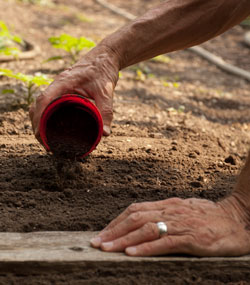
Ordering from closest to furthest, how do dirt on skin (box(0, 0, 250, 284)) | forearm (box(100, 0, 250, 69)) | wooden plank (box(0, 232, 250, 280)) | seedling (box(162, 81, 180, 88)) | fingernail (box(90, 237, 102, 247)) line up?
wooden plank (box(0, 232, 250, 280)), fingernail (box(90, 237, 102, 247)), dirt on skin (box(0, 0, 250, 284)), forearm (box(100, 0, 250, 69)), seedling (box(162, 81, 180, 88))

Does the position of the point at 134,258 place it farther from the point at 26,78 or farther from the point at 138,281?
the point at 26,78

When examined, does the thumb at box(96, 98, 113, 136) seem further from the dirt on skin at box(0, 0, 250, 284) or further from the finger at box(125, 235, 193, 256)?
the finger at box(125, 235, 193, 256)

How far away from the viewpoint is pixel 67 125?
7.89 ft

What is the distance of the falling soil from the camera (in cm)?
237

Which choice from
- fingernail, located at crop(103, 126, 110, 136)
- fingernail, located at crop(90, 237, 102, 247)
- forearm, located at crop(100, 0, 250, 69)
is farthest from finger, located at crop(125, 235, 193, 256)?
forearm, located at crop(100, 0, 250, 69)

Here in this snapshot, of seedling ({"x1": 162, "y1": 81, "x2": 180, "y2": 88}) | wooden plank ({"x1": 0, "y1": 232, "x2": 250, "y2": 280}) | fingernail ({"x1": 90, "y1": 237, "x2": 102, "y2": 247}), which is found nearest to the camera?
wooden plank ({"x1": 0, "y1": 232, "x2": 250, "y2": 280})

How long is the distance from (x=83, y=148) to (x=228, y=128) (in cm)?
196

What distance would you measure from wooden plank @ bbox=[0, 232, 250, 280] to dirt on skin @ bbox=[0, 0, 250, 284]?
3 cm

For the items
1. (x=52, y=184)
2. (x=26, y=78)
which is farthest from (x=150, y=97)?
(x=52, y=184)

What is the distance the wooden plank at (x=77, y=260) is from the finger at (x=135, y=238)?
29 millimetres

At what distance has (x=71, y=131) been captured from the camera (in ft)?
7.89

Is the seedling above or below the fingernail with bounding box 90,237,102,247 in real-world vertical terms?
above

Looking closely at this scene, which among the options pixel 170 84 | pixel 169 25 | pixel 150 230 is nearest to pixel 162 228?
pixel 150 230

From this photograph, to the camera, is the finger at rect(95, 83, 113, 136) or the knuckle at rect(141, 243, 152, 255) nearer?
the knuckle at rect(141, 243, 152, 255)
